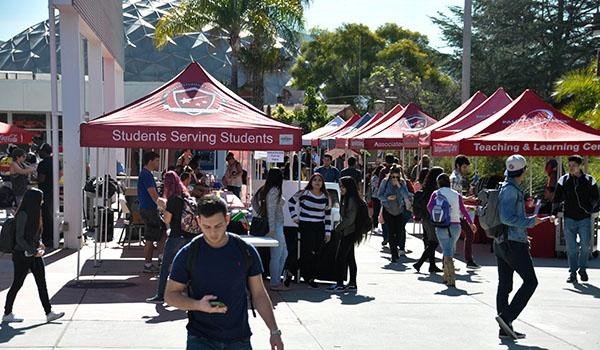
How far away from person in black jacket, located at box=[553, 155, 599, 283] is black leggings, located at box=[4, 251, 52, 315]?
743 centimetres

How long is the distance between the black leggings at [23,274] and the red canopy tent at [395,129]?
14.8 metres

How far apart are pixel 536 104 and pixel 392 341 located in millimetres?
9468

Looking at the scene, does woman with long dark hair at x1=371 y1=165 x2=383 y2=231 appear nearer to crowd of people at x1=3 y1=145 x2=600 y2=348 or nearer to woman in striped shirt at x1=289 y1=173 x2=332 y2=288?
crowd of people at x1=3 y1=145 x2=600 y2=348

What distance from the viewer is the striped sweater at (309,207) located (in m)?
12.5

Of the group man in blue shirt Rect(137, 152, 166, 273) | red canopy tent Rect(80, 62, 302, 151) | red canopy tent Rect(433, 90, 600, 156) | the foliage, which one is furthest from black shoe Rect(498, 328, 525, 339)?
the foliage

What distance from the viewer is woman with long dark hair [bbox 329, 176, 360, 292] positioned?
12328mm

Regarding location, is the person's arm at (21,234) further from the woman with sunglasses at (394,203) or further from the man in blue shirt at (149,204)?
the woman with sunglasses at (394,203)

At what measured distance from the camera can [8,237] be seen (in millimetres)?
9367

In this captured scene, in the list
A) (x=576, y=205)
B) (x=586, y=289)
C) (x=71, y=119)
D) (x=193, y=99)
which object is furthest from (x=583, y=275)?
(x=71, y=119)

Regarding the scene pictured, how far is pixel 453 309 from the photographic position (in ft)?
36.3

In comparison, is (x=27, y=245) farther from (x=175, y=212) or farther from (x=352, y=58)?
(x=352, y=58)

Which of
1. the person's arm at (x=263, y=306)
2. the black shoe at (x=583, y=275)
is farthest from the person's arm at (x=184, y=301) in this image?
the black shoe at (x=583, y=275)

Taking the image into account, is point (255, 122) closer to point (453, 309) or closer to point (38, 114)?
point (453, 309)

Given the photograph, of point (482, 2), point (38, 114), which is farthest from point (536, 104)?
point (38, 114)
